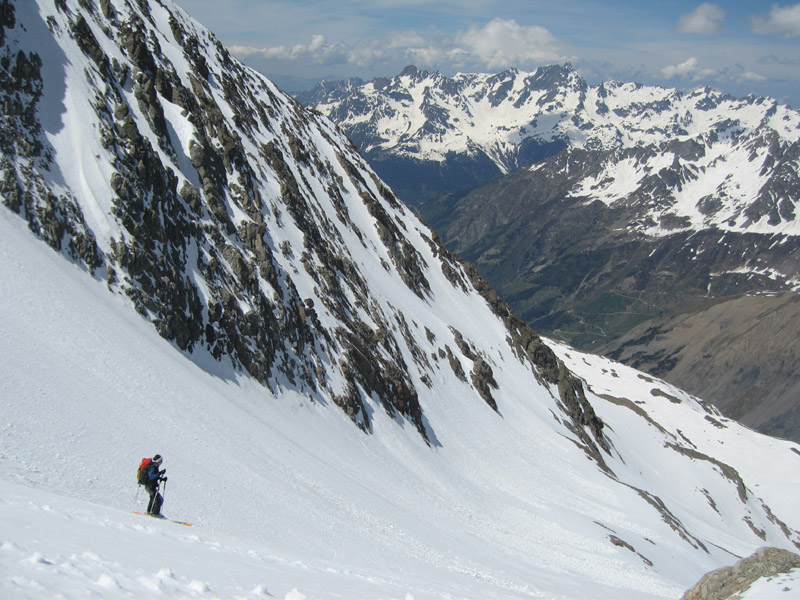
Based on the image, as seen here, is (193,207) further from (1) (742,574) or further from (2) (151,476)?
(1) (742,574)

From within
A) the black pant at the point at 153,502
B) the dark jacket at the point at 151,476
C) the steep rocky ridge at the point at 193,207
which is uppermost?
the steep rocky ridge at the point at 193,207

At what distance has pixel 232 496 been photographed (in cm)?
2477

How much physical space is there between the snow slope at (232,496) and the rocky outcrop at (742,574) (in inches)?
358

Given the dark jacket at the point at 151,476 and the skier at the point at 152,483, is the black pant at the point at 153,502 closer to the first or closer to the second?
the skier at the point at 152,483

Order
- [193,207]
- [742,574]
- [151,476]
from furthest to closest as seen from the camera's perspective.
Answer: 1. [193,207]
2. [151,476]
3. [742,574]

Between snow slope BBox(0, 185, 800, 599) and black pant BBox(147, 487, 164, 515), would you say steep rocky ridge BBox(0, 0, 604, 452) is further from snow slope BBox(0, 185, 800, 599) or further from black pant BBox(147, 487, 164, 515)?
black pant BBox(147, 487, 164, 515)

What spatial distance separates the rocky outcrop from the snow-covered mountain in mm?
9477

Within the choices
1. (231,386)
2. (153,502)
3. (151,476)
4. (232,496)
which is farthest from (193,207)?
(153,502)

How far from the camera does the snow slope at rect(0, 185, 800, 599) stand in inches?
519

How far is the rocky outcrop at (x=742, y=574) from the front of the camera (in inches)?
604

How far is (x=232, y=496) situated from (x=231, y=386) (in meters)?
15.3

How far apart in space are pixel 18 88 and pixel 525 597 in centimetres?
4594

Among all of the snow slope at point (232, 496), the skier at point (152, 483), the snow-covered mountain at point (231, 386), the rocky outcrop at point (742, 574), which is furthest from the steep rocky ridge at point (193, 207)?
the rocky outcrop at point (742, 574)

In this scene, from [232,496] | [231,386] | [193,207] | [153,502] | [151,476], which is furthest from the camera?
[193,207]
